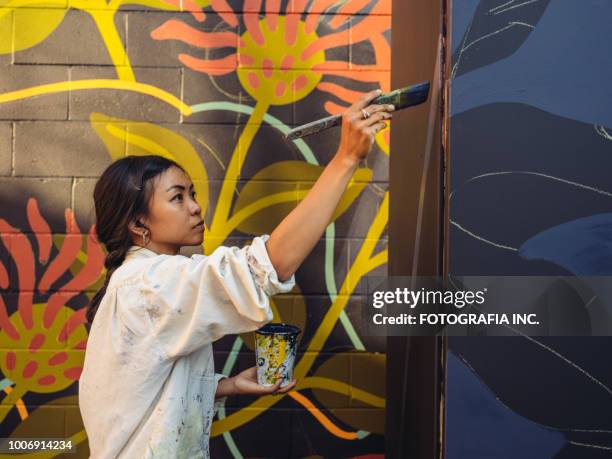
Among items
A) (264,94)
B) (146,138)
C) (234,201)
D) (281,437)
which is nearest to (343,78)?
(264,94)

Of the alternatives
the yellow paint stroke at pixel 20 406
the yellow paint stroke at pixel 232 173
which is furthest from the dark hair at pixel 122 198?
the yellow paint stroke at pixel 20 406

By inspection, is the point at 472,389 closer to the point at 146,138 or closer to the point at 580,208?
the point at 580,208

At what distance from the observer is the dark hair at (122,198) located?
4.42 feet

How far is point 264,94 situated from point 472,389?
143 cm

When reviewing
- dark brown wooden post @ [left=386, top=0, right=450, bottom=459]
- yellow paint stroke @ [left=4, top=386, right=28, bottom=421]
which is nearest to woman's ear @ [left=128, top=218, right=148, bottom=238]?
dark brown wooden post @ [left=386, top=0, right=450, bottom=459]

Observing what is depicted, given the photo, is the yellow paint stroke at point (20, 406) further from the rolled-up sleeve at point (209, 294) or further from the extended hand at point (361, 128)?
the extended hand at point (361, 128)

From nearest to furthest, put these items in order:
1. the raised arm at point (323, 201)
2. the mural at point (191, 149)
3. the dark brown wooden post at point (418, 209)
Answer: the raised arm at point (323, 201) → the dark brown wooden post at point (418, 209) → the mural at point (191, 149)

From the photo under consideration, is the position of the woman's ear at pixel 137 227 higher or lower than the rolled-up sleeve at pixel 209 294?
higher

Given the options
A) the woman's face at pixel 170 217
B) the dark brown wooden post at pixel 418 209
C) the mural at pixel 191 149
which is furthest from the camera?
the mural at pixel 191 149

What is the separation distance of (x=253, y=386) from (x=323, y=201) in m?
0.54

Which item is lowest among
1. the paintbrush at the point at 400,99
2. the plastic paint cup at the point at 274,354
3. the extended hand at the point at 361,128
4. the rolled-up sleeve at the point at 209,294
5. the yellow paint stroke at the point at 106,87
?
the plastic paint cup at the point at 274,354

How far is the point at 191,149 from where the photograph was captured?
2242 millimetres

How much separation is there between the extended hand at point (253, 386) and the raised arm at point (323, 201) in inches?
14.5

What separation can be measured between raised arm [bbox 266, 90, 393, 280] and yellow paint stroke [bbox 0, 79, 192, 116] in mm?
1260
